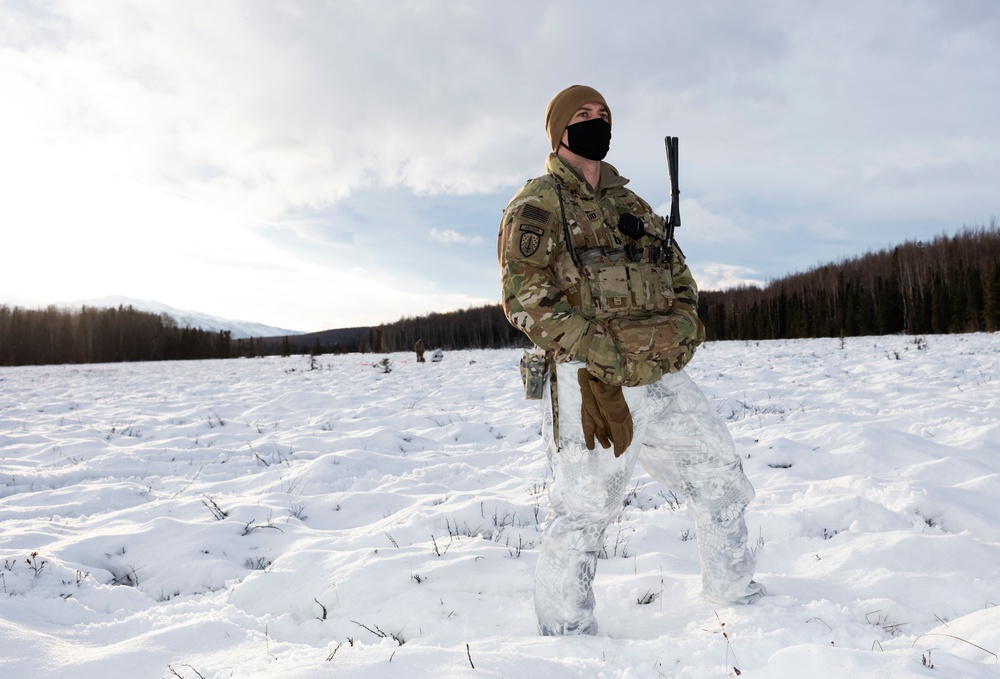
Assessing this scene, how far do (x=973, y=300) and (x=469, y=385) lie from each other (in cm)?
4742

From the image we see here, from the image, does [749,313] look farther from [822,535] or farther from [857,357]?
[822,535]

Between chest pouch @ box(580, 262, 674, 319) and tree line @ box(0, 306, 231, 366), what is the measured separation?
68.4 meters

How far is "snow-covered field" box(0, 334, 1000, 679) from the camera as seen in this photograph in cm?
217

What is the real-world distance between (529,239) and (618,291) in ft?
1.55

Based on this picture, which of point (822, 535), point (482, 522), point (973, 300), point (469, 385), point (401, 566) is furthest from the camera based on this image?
point (973, 300)

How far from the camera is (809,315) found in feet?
185

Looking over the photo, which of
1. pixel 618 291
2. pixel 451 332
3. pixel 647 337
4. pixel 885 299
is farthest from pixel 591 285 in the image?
pixel 451 332

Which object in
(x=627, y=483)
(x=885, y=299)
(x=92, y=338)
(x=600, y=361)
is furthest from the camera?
(x=92, y=338)

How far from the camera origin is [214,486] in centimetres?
540

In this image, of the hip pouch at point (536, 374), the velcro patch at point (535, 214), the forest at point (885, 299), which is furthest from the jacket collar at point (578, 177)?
the forest at point (885, 299)

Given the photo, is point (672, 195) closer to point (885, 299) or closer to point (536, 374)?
point (536, 374)

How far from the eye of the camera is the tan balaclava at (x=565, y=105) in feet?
8.61

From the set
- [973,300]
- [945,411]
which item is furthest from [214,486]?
[973,300]

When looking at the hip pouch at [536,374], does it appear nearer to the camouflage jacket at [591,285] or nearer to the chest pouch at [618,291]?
the camouflage jacket at [591,285]
